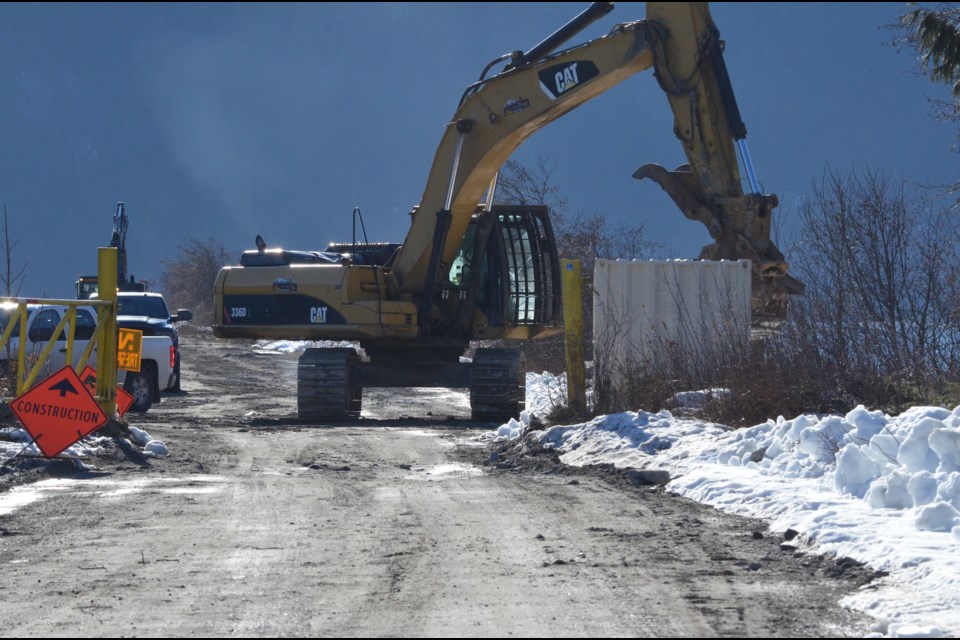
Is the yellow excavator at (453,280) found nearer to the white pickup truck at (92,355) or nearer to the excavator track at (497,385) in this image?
the excavator track at (497,385)

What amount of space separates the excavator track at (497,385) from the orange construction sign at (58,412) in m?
7.19

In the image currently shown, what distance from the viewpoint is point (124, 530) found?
30.2 feet

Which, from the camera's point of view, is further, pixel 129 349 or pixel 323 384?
pixel 323 384

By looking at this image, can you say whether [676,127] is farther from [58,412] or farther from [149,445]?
[58,412]

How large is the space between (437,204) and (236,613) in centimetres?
1345

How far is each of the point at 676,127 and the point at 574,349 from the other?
3.35m

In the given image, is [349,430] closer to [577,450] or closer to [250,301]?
[250,301]

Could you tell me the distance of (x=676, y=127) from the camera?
16.7m

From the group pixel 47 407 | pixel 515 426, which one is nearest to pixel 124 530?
pixel 47 407

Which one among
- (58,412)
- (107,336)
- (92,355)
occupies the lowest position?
(58,412)

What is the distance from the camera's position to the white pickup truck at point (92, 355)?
19.8 metres

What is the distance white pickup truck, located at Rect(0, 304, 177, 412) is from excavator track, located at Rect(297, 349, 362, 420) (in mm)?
2929

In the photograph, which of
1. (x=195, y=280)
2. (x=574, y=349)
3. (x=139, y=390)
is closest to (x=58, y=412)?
(x=574, y=349)

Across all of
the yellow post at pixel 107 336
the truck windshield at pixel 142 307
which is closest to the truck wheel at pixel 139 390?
the truck windshield at pixel 142 307
